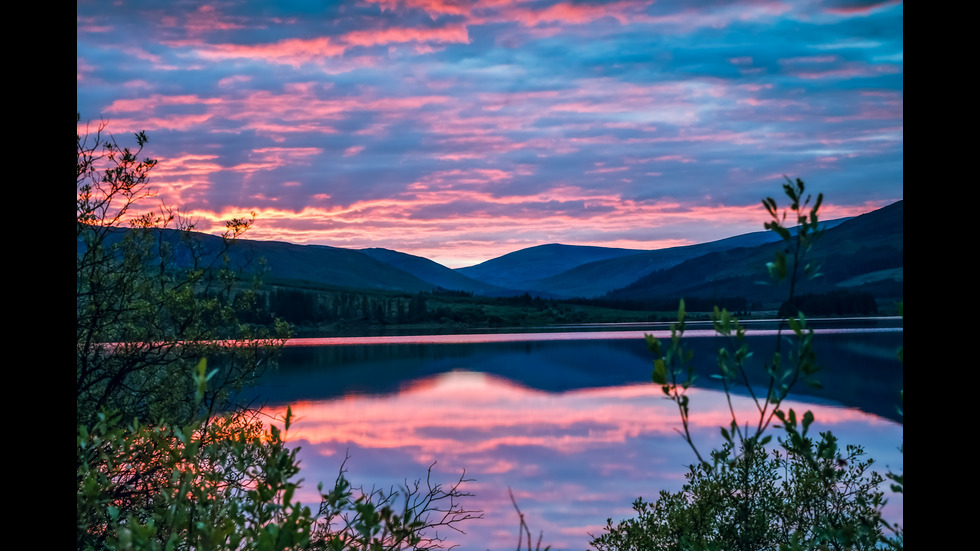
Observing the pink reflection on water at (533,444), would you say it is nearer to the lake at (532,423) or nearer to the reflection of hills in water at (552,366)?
the lake at (532,423)

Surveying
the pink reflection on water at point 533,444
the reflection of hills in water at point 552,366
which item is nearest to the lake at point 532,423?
the pink reflection on water at point 533,444

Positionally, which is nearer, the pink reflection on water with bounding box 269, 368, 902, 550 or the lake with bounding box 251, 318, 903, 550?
the pink reflection on water with bounding box 269, 368, 902, 550

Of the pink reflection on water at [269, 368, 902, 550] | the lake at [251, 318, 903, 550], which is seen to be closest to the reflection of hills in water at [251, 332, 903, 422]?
the lake at [251, 318, 903, 550]

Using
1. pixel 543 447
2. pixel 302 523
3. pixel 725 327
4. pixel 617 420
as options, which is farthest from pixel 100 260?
pixel 617 420

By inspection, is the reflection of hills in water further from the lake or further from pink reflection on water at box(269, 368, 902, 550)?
pink reflection on water at box(269, 368, 902, 550)

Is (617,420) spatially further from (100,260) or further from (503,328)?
(503,328)

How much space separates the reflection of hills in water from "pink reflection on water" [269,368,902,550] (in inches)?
165

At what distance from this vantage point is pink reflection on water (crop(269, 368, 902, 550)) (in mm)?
30328

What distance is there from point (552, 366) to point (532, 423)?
2751cm

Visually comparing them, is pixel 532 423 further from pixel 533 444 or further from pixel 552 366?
pixel 552 366

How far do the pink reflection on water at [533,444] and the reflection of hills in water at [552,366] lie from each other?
419 cm
